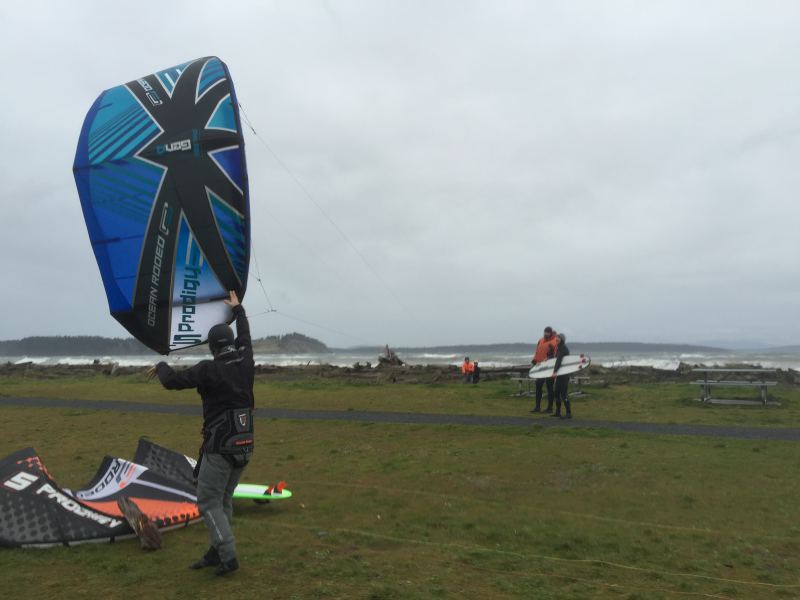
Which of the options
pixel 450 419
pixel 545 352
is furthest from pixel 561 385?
pixel 450 419

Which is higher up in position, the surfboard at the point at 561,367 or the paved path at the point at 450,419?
the surfboard at the point at 561,367

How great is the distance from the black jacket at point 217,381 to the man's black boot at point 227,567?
0.90 metres

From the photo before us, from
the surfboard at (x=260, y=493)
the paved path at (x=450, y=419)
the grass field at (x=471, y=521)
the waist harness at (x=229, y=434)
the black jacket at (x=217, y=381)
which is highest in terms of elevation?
the black jacket at (x=217, y=381)

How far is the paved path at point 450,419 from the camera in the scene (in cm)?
1005

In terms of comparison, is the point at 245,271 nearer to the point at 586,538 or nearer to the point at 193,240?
the point at 193,240

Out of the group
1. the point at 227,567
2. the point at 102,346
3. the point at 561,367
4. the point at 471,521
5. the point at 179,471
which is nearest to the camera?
the point at 227,567

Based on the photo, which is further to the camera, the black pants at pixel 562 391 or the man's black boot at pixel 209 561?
the black pants at pixel 562 391

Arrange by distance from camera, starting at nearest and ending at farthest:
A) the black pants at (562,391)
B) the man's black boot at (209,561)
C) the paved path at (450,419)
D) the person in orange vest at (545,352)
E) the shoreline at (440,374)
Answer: the man's black boot at (209,561) < the paved path at (450,419) < the black pants at (562,391) < the person in orange vest at (545,352) < the shoreline at (440,374)

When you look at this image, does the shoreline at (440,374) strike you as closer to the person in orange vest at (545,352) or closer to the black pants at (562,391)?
the person in orange vest at (545,352)

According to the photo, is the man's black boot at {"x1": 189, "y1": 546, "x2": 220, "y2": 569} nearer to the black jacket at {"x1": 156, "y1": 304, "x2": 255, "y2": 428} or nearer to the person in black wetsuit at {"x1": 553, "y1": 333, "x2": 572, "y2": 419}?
the black jacket at {"x1": 156, "y1": 304, "x2": 255, "y2": 428}

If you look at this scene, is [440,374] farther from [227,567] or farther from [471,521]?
[227,567]

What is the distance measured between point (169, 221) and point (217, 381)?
237 centimetres

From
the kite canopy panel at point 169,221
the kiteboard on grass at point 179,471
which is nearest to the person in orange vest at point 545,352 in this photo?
the kiteboard on grass at point 179,471

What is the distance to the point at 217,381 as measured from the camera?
4066mm
